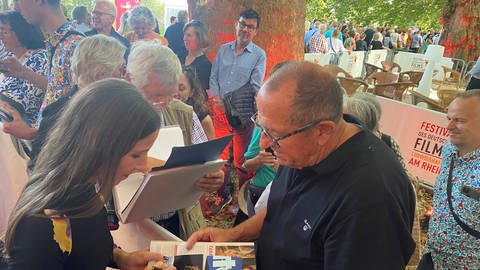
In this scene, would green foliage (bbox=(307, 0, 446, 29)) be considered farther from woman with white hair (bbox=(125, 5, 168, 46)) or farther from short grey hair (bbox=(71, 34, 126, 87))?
short grey hair (bbox=(71, 34, 126, 87))

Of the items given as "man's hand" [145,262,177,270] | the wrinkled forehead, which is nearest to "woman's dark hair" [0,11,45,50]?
the wrinkled forehead

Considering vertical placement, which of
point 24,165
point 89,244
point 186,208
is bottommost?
point 186,208

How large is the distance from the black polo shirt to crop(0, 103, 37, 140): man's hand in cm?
192

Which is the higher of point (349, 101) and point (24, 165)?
point (349, 101)

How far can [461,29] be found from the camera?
10.0m

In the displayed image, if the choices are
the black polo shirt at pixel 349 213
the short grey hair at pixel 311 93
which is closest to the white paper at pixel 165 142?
the black polo shirt at pixel 349 213

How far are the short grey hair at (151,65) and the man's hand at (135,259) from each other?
0.93 meters

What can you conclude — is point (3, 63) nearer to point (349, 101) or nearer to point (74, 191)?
point (74, 191)

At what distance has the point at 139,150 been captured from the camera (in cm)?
128

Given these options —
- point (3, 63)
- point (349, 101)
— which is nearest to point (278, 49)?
point (349, 101)

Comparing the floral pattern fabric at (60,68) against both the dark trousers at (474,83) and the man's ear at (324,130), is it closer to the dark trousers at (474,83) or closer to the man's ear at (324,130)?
the man's ear at (324,130)

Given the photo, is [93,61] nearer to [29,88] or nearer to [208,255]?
[29,88]

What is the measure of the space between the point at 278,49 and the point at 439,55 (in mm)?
4566

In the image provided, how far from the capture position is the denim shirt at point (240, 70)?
13.9ft
